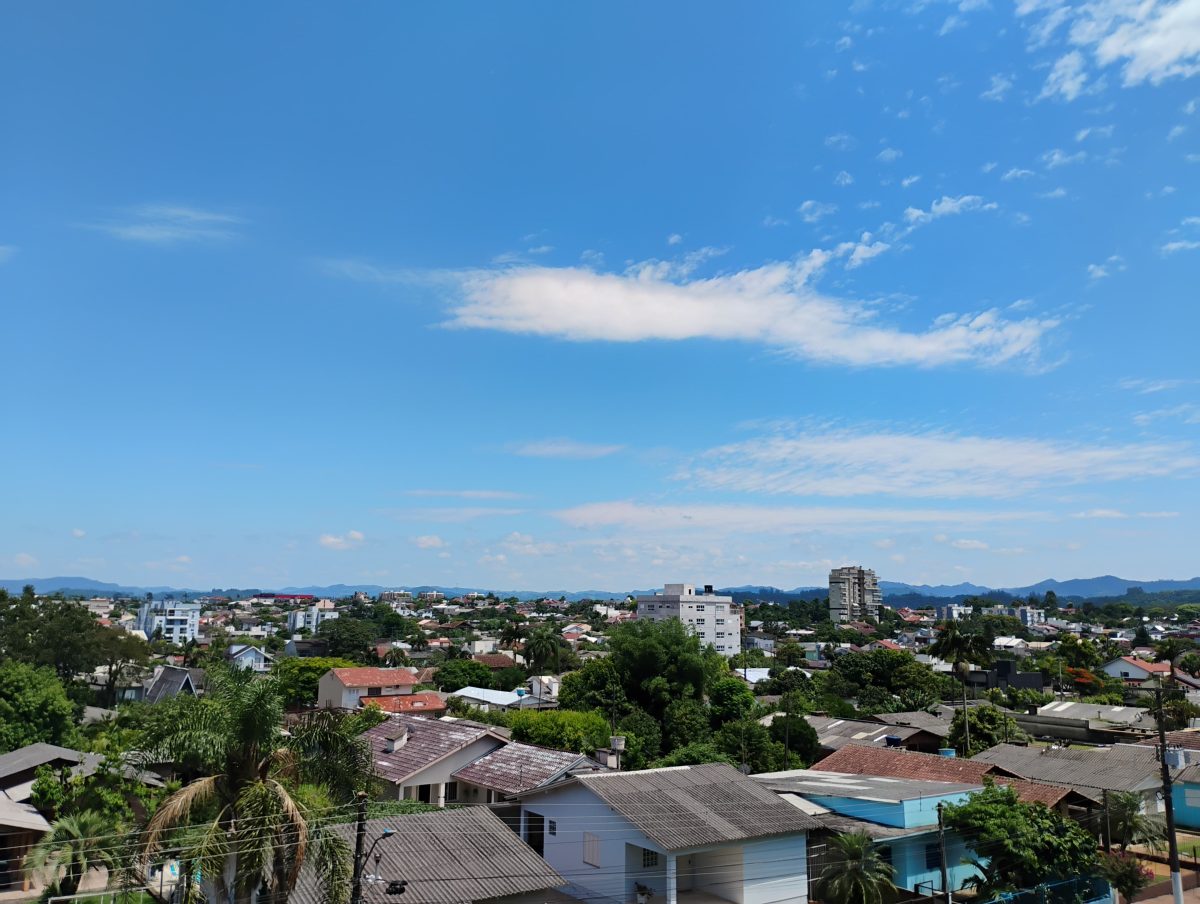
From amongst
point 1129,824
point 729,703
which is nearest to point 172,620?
point 729,703

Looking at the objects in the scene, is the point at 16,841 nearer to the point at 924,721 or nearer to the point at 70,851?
the point at 70,851

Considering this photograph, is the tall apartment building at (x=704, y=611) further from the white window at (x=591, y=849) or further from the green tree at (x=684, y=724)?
the white window at (x=591, y=849)

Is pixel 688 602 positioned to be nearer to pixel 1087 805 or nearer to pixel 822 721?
pixel 822 721

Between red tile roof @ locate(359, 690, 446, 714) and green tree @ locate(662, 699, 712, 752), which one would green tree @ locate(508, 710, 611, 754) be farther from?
red tile roof @ locate(359, 690, 446, 714)

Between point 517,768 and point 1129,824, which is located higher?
point 517,768

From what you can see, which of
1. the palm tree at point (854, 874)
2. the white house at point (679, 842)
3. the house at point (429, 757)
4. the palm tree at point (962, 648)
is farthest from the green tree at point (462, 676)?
the palm tree at point (854, 874)
